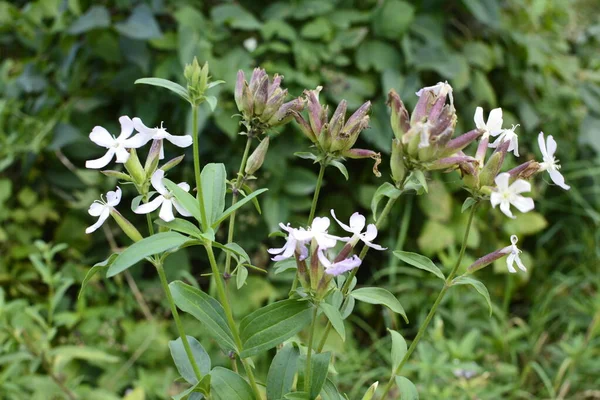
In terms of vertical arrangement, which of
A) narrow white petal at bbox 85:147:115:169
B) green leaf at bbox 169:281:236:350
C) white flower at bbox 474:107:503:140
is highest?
narrow white petal at bbox 85:147:115:169

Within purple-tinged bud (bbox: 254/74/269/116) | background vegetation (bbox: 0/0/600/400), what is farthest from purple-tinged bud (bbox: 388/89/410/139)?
background vegetation (bbox: 0/0/600/400)

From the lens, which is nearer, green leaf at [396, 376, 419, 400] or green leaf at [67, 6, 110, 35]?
green leaf at [396, 376, 419, 400]

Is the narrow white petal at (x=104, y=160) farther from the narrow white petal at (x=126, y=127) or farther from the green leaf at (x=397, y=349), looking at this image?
the green leaf at (x=397, y=349)

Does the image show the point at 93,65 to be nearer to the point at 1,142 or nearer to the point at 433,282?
the point at 1,142


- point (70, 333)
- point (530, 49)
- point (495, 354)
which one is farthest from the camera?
point (530, 49)

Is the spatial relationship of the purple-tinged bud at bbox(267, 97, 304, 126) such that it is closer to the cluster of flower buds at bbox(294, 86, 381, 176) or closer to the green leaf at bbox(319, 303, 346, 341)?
the cluster of flower buds at bbox(294, 86, 381, 176)

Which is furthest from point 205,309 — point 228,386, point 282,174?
point 282,174

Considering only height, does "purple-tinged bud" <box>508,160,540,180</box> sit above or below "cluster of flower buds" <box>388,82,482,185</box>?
below

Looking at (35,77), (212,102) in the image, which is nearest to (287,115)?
(212,102)
